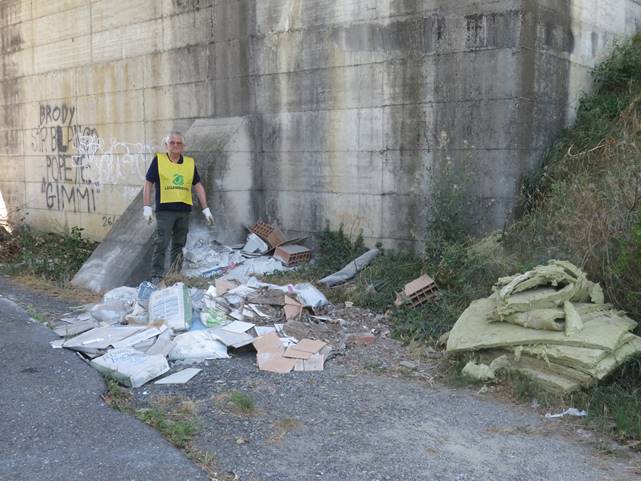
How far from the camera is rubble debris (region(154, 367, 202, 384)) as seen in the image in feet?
15.4

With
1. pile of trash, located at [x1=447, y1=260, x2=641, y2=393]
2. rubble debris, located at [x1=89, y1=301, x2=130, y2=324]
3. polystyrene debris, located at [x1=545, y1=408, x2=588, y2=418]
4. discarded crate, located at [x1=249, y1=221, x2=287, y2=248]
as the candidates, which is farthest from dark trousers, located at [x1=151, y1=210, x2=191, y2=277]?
polystyrene debris, located at [x1=545, y1=408, x2=588, y2=418]

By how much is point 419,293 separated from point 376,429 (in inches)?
96.0

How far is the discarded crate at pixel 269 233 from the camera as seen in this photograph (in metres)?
8.22

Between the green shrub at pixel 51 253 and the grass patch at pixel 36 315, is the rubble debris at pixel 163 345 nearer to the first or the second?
the grass patch at pixel 36 315

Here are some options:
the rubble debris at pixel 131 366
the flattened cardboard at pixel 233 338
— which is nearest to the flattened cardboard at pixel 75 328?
the rubble debris at pixel 131 366

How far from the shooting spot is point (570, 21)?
7.10m

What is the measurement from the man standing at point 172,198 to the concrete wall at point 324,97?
575mm

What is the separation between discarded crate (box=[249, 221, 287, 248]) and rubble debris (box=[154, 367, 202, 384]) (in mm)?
3403

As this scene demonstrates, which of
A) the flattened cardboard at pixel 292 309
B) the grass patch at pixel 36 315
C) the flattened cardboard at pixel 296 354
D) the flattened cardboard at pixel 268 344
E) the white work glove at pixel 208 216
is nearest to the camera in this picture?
the flattened cardboard at pixel 296 354

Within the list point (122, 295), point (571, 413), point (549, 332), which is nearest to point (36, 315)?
point (122, 295)

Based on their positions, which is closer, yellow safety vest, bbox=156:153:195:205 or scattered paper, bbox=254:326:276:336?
scattered paper, bbox=254:326:276:336

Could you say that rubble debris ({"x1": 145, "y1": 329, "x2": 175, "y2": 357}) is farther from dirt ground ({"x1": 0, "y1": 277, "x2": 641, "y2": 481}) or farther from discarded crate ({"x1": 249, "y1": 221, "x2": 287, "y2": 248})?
discarded crate ({"x1": 249, "y1": 221, "x2": 287, "y2": 248})

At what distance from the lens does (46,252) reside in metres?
10.3

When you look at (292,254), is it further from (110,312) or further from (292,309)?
(110,312)
